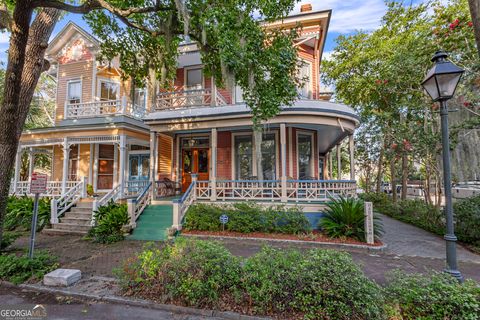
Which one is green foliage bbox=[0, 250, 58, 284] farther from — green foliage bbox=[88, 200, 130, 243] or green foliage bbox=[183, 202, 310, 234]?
green foliage bbox=[183, 202, 310, 234]

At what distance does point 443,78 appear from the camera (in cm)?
376

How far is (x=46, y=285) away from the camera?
13.9 ft

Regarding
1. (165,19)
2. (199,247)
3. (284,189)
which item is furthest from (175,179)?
(199,247)

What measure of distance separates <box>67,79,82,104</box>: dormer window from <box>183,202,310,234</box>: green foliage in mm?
10109

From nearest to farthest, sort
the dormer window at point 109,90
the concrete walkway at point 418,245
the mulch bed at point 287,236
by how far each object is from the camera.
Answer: the concrete walkway at point 418,245 → the mulch bed at point 287,236 → the dormer window at point 109,90

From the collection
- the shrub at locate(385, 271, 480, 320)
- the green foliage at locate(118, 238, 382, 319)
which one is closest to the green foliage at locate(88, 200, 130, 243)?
the green foliage at locate(118, 238, 382, 319)

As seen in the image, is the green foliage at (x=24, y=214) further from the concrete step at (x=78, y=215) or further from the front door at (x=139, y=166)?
the front door at (x=139, y=166)

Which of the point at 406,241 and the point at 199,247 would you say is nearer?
the point at 199,247

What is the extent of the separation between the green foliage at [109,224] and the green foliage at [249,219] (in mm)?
2186

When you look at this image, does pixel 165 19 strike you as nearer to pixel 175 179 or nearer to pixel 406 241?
pixel 175 179

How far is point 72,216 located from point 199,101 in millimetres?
7051

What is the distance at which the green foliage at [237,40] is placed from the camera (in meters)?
5.35

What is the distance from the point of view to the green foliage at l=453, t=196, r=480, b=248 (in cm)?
682

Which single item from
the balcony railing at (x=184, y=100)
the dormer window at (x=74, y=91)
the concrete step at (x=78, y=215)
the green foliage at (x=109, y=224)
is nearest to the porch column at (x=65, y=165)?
the concrete step at (x=78, y=215)
